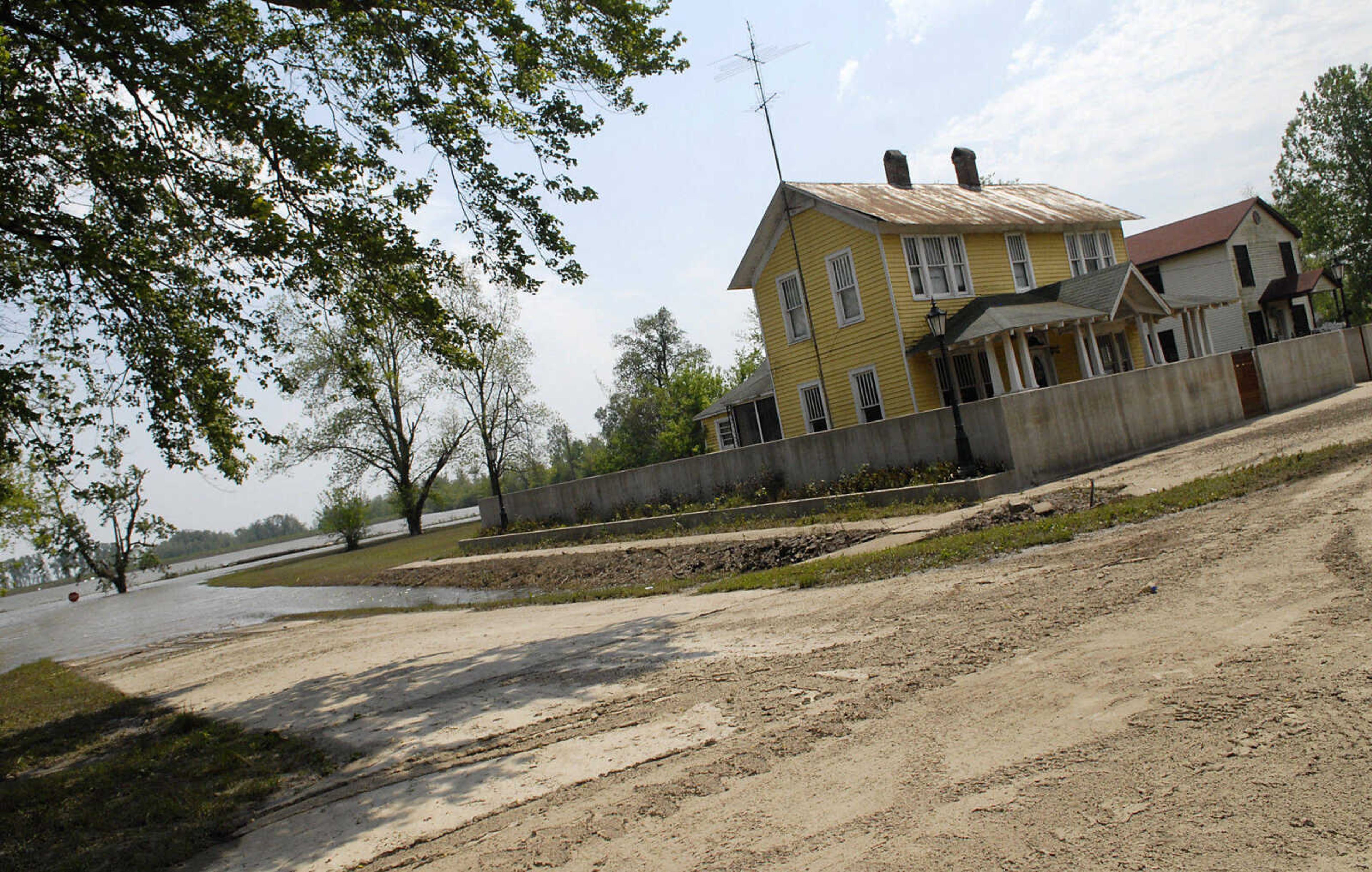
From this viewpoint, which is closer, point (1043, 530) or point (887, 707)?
point (887, 707)

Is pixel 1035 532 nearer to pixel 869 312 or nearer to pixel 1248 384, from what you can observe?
pixel 1248 384

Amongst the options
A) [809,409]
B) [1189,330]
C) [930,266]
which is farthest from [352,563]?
[1189,330]

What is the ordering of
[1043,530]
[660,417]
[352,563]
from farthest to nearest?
1. [660,417]
2. [352,563]
3. [1043,530]

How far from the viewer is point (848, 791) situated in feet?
13.1

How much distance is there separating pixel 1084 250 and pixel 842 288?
370 inches

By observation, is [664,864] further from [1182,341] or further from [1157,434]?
[1182,341]

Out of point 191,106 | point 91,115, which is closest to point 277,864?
point 191,106

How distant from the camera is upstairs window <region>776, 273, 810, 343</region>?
2686cm

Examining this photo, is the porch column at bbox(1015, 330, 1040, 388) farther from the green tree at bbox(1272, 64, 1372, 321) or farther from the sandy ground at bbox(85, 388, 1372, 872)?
the green tree at bbox(1272, 64, 1372, 321)

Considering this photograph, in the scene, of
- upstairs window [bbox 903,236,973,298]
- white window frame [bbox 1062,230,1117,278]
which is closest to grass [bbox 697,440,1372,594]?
upstairs window [bbox 903,236,973,298]

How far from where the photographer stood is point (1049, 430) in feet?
54.0

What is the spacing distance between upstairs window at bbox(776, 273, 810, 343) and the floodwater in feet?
41.5

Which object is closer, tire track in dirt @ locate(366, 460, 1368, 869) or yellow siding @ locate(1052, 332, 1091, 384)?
tire track in dirt @ locate(366, 460, 1368, 869)

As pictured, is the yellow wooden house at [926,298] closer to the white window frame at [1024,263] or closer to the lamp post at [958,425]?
the white window frame at [1024,263]
